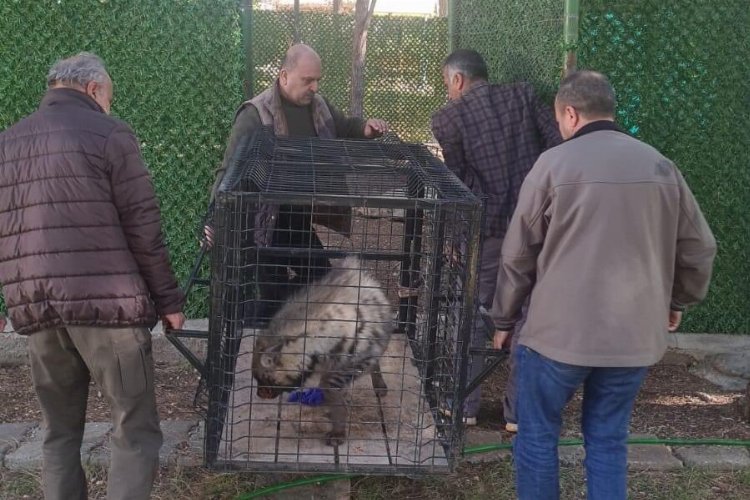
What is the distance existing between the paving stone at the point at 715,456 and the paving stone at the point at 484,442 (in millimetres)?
1063

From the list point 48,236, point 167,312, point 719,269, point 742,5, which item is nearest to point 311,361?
point 167,312

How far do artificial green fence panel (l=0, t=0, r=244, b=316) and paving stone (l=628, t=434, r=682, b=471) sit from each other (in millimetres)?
3403

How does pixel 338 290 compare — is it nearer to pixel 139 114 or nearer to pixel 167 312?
pixel 167 312

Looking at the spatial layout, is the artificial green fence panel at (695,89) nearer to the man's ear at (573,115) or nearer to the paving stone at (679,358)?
the paving stone at (679,358)

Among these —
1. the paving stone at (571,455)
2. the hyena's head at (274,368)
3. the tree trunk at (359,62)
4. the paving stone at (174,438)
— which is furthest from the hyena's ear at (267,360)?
the tree trunk at (359,62)

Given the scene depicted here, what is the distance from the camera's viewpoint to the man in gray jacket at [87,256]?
10.1 feet

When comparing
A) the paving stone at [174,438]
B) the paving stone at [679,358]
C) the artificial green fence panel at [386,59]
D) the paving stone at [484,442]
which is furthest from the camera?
the artificial green fence panel at [386,59]

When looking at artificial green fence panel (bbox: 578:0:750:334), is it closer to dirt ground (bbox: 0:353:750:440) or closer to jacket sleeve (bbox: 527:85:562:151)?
jacket sleeve (bbox: 527:85:562:151)

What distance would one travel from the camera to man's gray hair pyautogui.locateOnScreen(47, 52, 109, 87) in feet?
10.7

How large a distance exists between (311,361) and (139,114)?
2.88 meters

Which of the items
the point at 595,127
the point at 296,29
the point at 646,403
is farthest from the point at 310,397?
the point at 296,29

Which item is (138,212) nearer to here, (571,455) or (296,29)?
(571,455)

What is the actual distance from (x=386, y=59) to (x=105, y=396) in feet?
19.1

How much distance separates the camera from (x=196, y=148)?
562 cm
